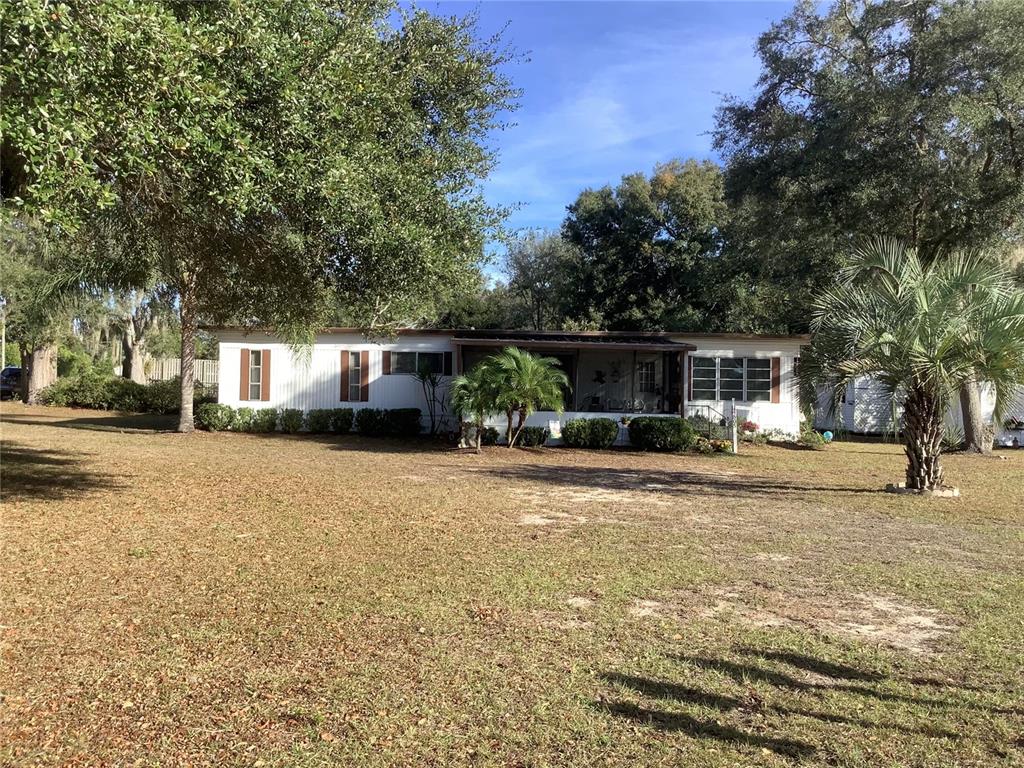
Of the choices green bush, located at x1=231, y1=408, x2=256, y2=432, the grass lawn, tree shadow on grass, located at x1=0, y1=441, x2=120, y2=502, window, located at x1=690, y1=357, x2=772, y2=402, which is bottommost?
the grass lawn

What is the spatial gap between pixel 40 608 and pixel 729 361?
694 inches

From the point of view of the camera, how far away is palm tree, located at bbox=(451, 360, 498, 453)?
1525 cm

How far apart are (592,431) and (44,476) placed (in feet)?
37.1

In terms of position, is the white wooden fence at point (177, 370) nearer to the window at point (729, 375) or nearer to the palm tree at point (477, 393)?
the palm tree at point (477, 393)

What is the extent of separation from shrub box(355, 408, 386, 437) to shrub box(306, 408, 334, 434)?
796 mm

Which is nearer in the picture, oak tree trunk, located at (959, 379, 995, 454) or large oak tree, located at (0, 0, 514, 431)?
large oak tree, located at (0, 0, 514, 431)

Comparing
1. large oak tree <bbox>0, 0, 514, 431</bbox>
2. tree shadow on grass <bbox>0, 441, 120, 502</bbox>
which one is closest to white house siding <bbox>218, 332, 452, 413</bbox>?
tree shadow on grass <bbox>0, 441, 120, 502</bbox>

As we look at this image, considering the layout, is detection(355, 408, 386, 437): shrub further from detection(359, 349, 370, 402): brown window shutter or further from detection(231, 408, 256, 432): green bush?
detection(231, 408, 256, 432): green bush

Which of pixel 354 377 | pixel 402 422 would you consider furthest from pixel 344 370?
pixel 402 422

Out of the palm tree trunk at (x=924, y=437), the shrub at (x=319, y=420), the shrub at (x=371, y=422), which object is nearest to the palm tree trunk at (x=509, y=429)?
the shrub at (x=371, y=422)

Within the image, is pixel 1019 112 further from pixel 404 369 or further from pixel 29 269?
pixel 29 269

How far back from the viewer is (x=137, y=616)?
14.8 feet

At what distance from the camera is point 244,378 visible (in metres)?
19.5

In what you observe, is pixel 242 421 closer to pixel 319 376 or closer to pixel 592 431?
pixel 319 376
